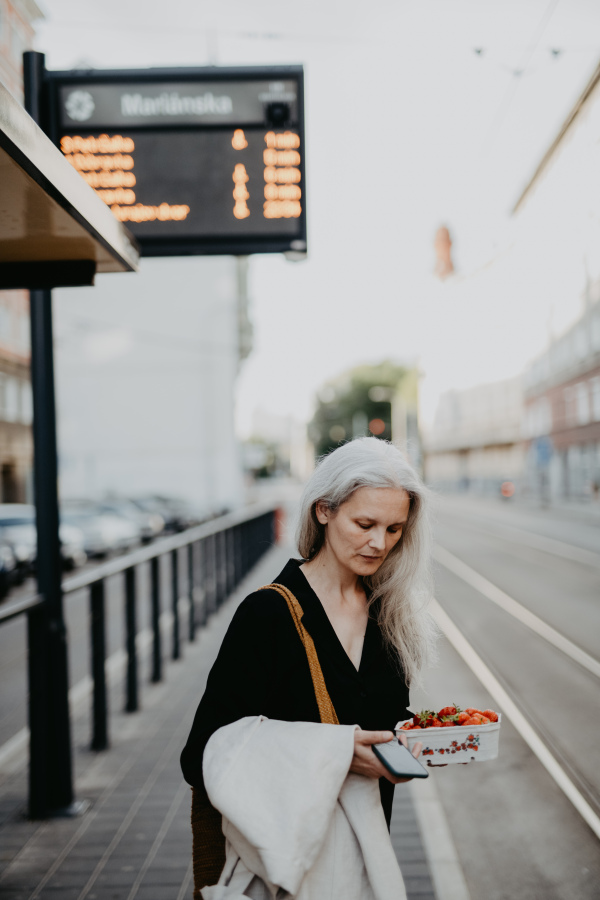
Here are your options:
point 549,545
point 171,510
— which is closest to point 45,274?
point 549,545

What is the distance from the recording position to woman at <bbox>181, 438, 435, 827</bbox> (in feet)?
6.31

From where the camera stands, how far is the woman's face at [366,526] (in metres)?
2.04

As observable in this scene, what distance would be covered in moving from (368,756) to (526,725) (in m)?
4.15

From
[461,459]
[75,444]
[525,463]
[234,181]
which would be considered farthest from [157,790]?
[461,459]

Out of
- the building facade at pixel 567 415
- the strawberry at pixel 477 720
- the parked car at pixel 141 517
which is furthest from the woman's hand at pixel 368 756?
the parked car at pixel 141 517

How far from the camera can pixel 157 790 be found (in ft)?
14.8

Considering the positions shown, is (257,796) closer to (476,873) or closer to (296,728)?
(296,728)

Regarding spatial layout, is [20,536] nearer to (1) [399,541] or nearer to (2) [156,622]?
(2) [156,622]

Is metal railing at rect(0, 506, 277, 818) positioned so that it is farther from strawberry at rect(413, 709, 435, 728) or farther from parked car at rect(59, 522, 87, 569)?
parked car at rect(59, 522, 87, 569)

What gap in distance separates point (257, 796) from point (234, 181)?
3194 mm

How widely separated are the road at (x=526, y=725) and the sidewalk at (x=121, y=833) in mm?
376

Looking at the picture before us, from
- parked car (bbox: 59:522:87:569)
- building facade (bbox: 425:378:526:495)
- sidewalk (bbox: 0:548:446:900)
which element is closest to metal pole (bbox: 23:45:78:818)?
sidewalk (bbox: 0:548:446:900)

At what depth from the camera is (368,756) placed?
176 centimetres

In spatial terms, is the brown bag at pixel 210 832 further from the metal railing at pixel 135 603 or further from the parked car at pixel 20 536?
the parked car at pixel 20 536
